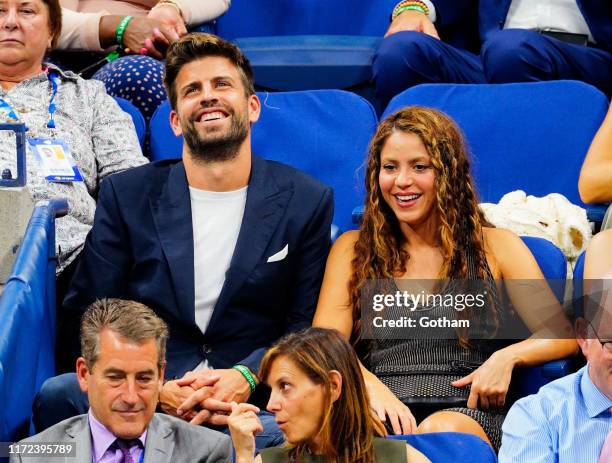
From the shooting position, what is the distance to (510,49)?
3.44 metres

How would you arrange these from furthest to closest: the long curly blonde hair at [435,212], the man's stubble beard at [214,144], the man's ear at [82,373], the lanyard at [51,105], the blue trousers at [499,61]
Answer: the blue trousers at [499,61] → the lanyard at [51,105] → the man's stubble beard at [214,144] → the long curly blonde hair at [435,212] → the man's ear at [82,373]

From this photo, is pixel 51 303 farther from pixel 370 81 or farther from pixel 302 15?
pixel 302 15

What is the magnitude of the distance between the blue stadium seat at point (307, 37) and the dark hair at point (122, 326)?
1.65m

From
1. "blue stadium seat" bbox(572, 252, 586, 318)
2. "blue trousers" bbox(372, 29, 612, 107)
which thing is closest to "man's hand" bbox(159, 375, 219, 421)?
"blue stadium seat" bbox(572, 252, 586, 318)

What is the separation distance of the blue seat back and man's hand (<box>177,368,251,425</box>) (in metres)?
1.81

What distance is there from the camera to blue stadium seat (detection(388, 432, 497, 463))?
210 centimetres

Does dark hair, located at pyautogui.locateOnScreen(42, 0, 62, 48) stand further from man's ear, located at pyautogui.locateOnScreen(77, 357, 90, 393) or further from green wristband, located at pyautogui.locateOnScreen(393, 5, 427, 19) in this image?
man's ear, located at pyautogui.locateOnScreen(77, 357, 90, 393)

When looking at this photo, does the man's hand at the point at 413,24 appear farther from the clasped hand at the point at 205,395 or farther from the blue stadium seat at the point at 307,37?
the clasped hand at the point at 205,395

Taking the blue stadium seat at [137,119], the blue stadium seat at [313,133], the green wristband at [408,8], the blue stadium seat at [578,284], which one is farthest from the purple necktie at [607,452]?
the green wristband at [408,8]

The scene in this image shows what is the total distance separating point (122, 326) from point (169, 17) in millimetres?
1811

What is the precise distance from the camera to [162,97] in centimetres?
356

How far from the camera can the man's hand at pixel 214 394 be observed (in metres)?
2.39

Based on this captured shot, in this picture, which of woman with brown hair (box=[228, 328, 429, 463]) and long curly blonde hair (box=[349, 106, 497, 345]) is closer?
woman with brown hair (box=[228, 328, 429, 463])

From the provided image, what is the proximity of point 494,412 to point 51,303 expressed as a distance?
98cm
